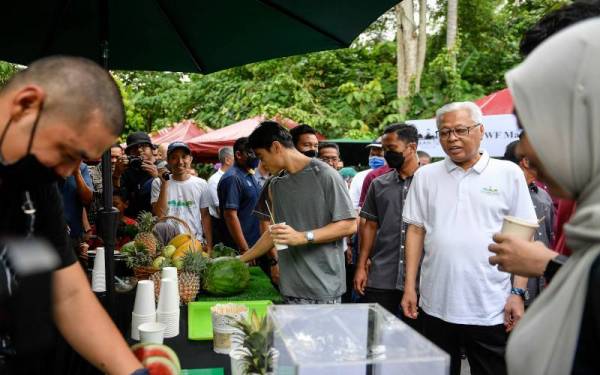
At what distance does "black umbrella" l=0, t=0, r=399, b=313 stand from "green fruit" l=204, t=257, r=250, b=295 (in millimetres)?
859

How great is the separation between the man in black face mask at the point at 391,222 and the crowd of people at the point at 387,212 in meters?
0.01

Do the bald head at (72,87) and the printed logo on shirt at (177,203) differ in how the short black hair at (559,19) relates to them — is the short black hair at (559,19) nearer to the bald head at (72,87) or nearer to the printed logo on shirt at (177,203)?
the bald head at (72,87)

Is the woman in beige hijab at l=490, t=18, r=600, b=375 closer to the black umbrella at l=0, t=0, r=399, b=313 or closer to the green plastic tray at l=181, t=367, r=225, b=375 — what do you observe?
the green plastic tray at l=181, t=367, r=225, b=375

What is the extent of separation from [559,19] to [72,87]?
1316mm

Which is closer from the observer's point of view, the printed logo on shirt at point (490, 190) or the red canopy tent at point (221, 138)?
the printed logo on shirt at point (490, 190)

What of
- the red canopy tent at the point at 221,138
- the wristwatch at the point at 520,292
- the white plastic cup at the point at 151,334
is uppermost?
the red canopy tent at the point at 221,138

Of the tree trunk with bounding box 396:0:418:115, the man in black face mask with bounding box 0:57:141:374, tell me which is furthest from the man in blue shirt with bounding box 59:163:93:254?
the tree trunk with bounding box 396:0:418:115

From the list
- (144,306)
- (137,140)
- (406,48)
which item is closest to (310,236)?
(144,306)

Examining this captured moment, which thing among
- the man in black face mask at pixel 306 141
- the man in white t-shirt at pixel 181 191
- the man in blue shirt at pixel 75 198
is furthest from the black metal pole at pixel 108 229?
the man in white t-shirt at pixel 181 191

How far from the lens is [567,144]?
0.92 meters

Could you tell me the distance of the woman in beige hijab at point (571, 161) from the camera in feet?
2.91

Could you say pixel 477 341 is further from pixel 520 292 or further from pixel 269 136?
pixel 269 136

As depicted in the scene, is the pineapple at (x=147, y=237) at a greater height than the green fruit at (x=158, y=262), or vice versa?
the pineapple at (x=147, y=237)

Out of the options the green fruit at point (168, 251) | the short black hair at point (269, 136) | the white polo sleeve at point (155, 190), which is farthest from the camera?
the white polo sleeve at point (155, 190)
